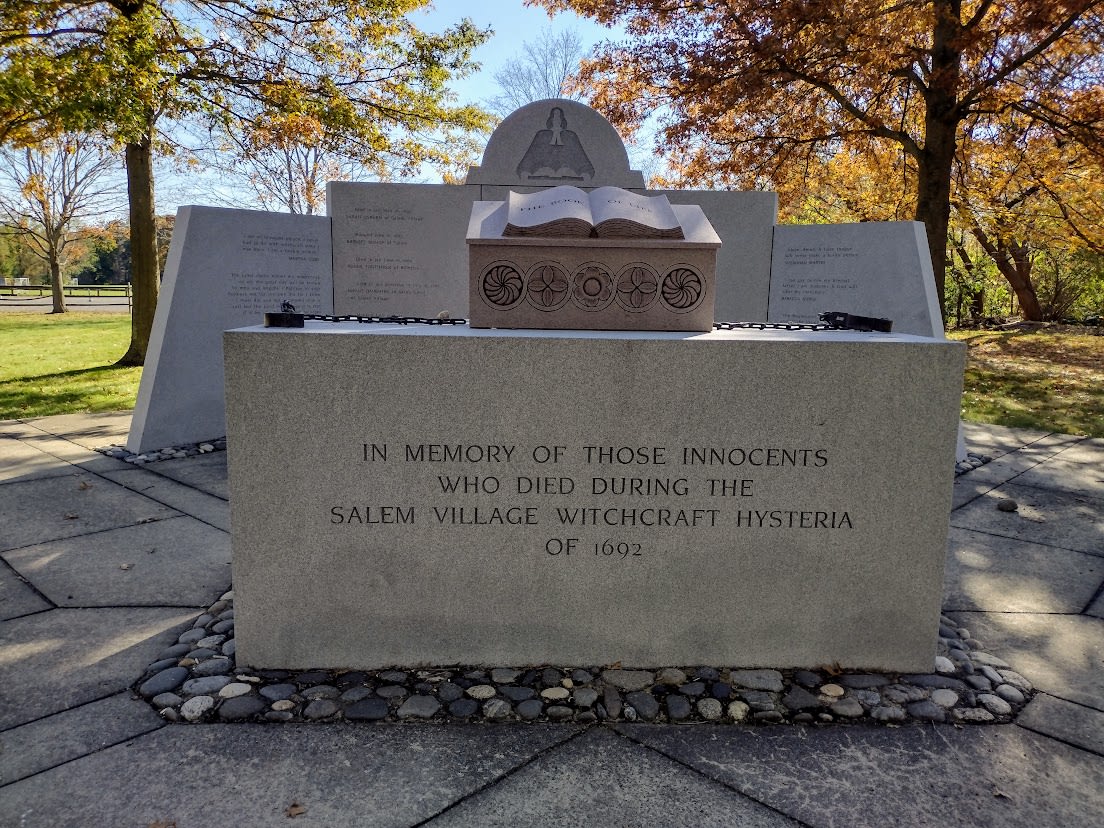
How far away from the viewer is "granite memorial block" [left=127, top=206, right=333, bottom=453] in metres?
6.96

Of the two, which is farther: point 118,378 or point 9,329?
point 9,329

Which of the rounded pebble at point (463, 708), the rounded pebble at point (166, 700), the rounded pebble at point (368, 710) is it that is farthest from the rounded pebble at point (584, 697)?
the rounded pebble at point (166, 700)

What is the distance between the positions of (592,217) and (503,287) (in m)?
0.52

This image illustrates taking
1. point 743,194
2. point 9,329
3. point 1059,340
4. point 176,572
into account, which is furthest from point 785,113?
point 9,329

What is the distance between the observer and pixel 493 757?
98.1 inches

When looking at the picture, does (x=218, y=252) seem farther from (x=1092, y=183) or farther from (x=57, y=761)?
(x=1092, y=183)

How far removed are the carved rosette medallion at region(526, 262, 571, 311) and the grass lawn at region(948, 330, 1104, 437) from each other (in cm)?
826

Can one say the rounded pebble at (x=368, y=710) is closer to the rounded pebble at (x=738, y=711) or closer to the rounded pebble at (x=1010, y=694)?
the rounded pebble at (x=738, y=711)

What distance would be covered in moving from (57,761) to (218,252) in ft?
19.0

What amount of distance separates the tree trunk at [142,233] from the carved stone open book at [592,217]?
10.9 m

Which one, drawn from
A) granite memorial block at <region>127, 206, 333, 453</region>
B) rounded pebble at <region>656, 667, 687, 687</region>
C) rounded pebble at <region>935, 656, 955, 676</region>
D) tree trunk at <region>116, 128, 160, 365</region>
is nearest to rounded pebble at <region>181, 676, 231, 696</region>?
rounded pebble at <region>656, 667, 687, 687</region>

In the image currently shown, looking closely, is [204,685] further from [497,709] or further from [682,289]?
[682,289]

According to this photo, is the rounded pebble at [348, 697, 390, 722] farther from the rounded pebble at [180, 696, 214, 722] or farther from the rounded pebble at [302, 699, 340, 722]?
the rounded pebble at [180, 696, 214, 722]

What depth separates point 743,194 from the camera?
8.63m
